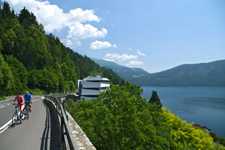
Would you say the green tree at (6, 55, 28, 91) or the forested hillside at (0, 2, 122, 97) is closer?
the green tree at (6, 55, 28, 91)

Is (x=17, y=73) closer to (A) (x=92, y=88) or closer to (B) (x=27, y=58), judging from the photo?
(B) (x=27, y=58)

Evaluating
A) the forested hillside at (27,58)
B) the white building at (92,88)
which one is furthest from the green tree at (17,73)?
the white building at (92,88)

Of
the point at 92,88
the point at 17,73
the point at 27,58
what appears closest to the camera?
the point at 17,73

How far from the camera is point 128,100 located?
21.2 meters

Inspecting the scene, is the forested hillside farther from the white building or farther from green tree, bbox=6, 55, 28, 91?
the white building

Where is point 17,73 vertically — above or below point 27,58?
below

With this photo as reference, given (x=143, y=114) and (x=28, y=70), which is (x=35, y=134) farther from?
(x=28, y=70)

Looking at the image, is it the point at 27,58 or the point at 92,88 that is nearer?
the point at 27,58

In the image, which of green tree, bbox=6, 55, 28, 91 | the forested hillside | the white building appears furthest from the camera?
the white building

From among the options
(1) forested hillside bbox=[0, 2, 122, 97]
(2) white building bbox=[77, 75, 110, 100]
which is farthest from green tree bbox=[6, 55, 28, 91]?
(2) white building bbox=[77, 75, 110, 100]

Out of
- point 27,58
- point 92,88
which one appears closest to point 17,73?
point 27,58

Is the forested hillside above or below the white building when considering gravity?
above

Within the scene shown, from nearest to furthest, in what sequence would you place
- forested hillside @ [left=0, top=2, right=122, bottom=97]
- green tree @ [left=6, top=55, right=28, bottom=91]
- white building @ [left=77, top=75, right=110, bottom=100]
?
green tree @ [left=6, top=55, right=28, bottom=91] → forested hillside @ [left=0, top=2, right=122, bottom=97] → white building @ [left=77, top=75, right=110, bottom=100]

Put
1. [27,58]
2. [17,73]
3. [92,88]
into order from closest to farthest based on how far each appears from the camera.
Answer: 1. [17,73]
2. [27,58]
3. [92,88]
